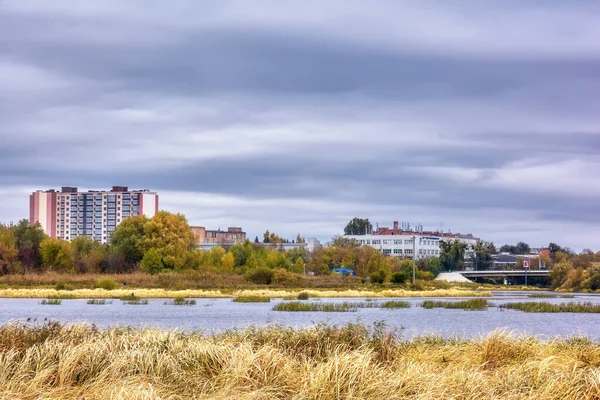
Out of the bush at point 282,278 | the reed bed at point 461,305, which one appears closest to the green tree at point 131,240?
the bush at point 282,278

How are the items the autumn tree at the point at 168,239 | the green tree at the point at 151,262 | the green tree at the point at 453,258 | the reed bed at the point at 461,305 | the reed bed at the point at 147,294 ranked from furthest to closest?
1. the green tree at the point at 453,258
2. the autumn tree at the point at 168,239
3. the green tree at the point at 151,262
4. the reed bed at the point at 147,294
5. the reed bed at the point at 461,305

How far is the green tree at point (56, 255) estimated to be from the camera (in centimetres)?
10075

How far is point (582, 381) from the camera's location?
44.7ft

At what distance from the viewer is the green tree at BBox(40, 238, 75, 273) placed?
100750mm

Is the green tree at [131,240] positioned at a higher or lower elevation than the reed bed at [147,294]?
higher

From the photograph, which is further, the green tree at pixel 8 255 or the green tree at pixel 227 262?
the green tree at pixel 227 262

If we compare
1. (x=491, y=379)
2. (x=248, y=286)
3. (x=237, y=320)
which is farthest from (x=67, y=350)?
(x=248, y=286)

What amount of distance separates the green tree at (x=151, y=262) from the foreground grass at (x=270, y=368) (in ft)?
280

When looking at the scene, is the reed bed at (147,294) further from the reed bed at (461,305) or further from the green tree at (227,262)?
the green tree at (227,262)

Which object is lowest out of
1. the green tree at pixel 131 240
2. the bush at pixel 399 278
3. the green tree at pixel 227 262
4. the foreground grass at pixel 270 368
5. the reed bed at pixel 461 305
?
the reed bed at pixel 461 305

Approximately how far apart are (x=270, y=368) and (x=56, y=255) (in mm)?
92723

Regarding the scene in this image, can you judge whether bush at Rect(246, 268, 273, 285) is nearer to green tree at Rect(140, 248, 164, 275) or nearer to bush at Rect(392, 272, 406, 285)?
bush at Rect(392, 272, 406, 285)

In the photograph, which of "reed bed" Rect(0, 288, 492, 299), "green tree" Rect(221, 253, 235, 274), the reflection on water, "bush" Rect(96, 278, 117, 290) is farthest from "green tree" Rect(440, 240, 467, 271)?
the reflection on water

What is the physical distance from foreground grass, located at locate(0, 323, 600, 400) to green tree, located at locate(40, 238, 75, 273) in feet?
284
